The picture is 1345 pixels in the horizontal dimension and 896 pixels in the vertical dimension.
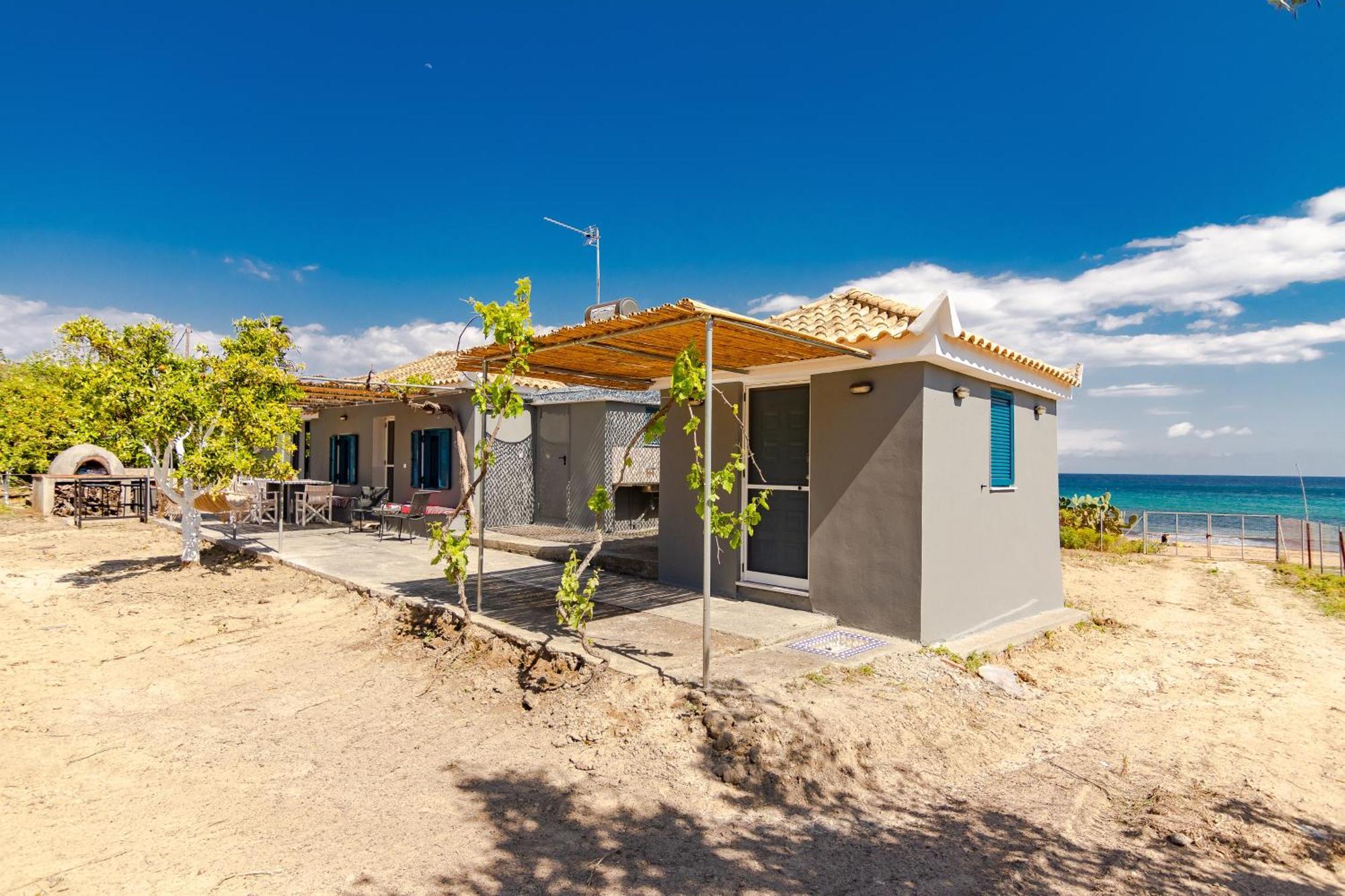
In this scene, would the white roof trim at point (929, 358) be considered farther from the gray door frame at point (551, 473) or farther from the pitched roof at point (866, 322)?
the gray door frame at point (551, 473)

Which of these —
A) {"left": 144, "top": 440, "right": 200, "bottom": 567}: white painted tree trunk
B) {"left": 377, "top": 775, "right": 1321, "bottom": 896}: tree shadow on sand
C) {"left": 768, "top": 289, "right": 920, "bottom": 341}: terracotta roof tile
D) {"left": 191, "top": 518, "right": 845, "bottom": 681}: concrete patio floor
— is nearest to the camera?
{"left": 377, "top": 775, "right": 1321, "bottom": 896}: tree shadow on sand

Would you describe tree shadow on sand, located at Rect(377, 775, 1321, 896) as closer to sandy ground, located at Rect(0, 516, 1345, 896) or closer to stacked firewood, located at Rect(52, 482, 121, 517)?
sandy ground, located at Rect(0, 516, 1345, 896)

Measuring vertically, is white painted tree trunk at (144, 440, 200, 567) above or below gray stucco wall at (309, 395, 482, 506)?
below

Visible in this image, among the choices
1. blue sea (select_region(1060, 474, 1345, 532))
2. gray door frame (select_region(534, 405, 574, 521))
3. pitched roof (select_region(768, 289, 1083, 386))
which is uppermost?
pitched roof (select_region(768, 289, 1083, 386))

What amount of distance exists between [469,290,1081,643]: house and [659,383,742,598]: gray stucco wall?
0.8 inches

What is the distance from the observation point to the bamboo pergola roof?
478cm

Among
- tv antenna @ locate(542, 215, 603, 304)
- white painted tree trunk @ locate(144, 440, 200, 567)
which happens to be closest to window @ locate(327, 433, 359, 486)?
white painted tree trunk @ locate(144, 440, 200, 567)

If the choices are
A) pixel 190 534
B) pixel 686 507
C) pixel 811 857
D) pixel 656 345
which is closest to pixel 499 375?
pixel 656 345

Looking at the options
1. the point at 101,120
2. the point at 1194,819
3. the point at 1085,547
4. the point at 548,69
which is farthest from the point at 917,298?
the point at 101,120

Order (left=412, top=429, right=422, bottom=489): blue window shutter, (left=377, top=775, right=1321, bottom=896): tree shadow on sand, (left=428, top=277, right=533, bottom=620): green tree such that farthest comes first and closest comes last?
(left=412, top=429, right=422, bottom=489): blue window shutter, (left=428, top=277, right=533, bottom=620): green tree, (left=377, top=775, right=1321, bottom=896): tree shadow on sand

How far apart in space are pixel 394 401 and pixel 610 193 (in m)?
7.00

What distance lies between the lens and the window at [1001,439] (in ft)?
24.6

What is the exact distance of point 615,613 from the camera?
693 centimetres

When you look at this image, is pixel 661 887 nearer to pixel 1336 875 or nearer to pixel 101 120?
pixel 1336 875
